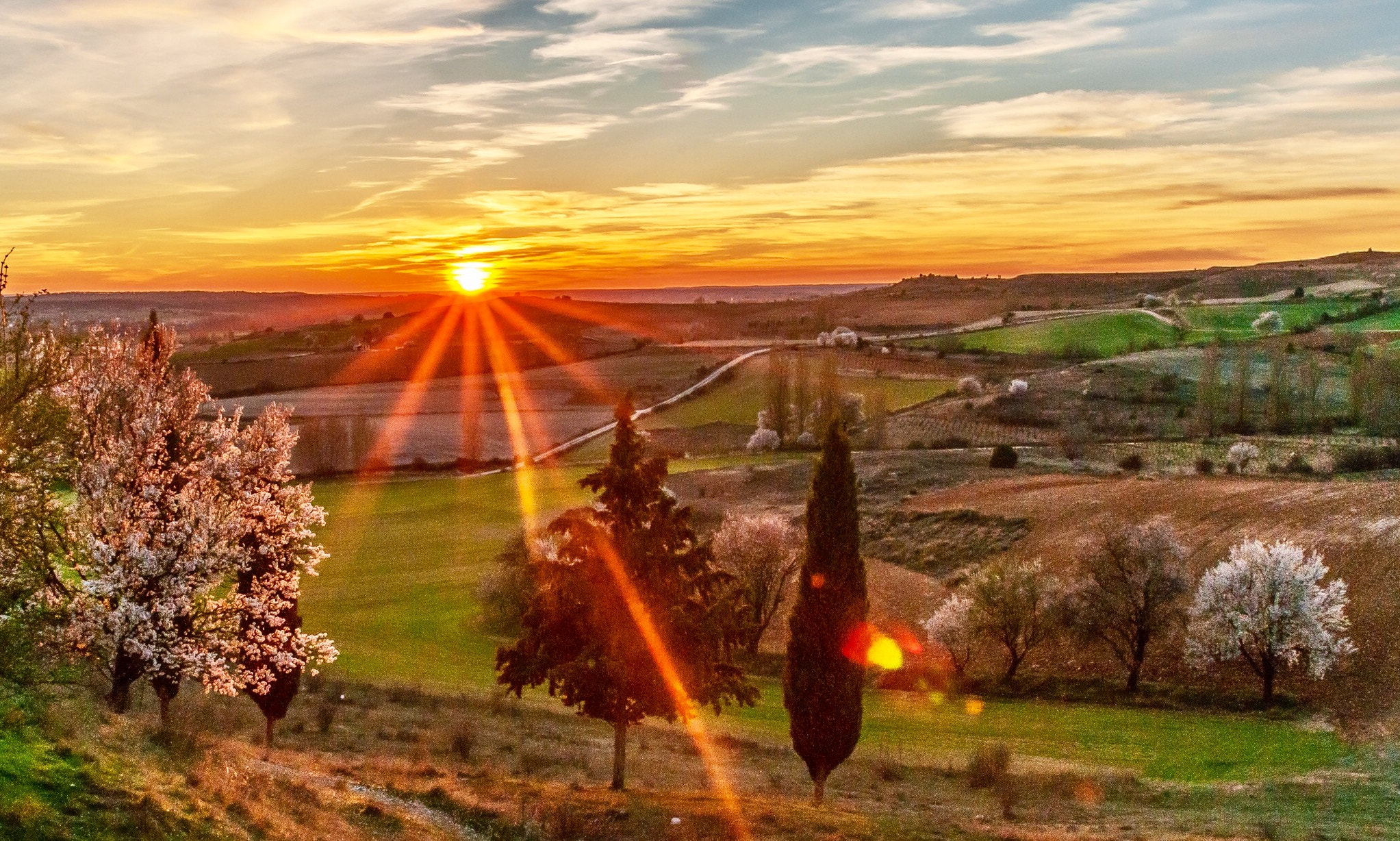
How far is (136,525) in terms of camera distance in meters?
21.7

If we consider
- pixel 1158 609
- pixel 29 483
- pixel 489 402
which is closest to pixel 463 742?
pixel 29 483

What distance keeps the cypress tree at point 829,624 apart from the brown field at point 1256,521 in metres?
21.9

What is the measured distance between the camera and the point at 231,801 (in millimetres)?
16438

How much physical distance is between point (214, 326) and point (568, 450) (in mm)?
123519

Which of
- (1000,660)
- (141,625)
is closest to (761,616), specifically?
(1000,660)

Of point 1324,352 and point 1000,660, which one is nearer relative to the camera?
point 1000,660

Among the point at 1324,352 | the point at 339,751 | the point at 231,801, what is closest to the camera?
the point at 231,801

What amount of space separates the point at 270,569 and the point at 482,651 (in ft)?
77.4

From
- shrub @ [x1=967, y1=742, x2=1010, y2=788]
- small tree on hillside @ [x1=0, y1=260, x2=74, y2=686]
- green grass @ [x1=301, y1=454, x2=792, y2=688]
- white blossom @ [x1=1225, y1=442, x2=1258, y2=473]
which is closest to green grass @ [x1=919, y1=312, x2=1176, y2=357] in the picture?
white blossom @ [x1=1225, y1=442, x2=1258, y2=473]

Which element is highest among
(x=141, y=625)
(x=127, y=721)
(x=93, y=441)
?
(x=93, y=441)

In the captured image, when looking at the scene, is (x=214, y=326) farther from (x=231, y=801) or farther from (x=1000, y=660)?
(x=231, y=801)

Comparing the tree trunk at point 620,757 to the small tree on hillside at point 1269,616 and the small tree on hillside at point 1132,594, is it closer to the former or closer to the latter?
the small tree on hillside at point 1132,594

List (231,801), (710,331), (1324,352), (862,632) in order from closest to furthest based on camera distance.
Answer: (231,801), (862,632), (1324,352), (710,331)

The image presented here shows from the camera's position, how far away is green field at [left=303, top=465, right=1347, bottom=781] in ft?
107
